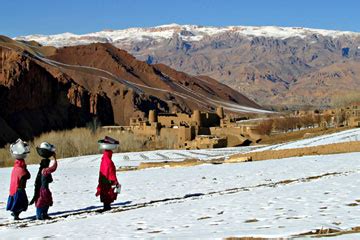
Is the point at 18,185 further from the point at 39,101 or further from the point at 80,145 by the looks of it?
the point at 39,101

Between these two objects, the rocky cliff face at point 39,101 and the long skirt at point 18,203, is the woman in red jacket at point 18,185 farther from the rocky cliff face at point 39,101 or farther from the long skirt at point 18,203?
the rocky cliff face at point 39,101

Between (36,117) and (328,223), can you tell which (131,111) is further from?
(328,223)

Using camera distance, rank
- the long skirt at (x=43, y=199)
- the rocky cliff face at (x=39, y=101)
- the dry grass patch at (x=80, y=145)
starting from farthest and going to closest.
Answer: the rocky cliff face at (x=39, y=101) → the dry grass patch at (x=80, y=145) → the long skirt at (x=43, y=199)

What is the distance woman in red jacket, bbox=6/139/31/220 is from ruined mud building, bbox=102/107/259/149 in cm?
4914

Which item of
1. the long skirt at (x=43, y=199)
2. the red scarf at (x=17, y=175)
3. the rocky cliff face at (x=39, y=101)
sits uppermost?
the rocky cliff face at (x=39, y=101)

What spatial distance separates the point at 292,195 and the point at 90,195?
6.81 m

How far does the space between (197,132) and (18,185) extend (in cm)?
6484

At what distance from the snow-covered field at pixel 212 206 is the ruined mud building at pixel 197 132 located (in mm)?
42580

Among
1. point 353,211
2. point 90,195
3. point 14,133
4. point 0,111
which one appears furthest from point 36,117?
point 353,211

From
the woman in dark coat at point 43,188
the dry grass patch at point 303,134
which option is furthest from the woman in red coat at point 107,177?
the dry grass patch at point 303,134

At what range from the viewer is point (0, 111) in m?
105

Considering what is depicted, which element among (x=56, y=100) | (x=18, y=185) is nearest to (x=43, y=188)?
(x=18, y=185)

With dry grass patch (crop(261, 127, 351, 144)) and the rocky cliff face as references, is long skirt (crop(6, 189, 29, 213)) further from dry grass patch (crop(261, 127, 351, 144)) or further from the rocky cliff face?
the rocky cliff face

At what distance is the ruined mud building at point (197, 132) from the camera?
2589 inches
